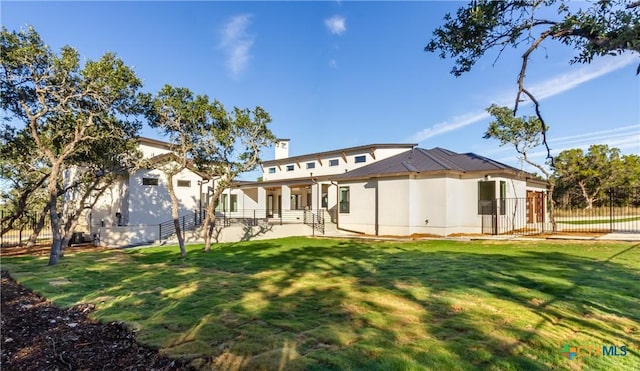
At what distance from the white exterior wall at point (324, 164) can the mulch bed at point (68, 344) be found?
81.2 ft

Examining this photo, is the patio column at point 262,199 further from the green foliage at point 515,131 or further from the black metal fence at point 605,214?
the black metal fence at point 605,214

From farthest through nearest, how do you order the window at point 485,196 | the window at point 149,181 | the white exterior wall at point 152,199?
1. the window at point 149,181
2. the white exterior wall at point 152,199
3. the window at point 485,196

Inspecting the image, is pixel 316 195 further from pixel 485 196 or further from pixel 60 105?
pixel 60 105

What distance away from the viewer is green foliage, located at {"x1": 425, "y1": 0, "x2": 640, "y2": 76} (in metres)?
2.99

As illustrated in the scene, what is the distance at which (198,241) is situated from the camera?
18953 mm

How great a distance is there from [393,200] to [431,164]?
10.4 ft

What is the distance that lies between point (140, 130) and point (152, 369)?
1283 centimetres

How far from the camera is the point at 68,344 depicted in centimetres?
388

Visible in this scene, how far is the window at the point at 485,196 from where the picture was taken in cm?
1805

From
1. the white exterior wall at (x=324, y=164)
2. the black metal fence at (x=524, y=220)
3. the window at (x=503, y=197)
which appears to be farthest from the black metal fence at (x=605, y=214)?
the white exterior wall at (x=324, y=164)

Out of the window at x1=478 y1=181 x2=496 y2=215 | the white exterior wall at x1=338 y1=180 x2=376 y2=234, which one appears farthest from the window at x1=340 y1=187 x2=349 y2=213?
the window at x1=478 y1=181 x2=496 y2=215

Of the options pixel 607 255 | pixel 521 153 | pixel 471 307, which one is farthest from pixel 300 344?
pixel 521 153

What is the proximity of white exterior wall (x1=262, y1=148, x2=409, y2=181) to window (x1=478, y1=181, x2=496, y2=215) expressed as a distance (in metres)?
10.1

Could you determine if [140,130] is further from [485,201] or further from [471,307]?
[485,201]
